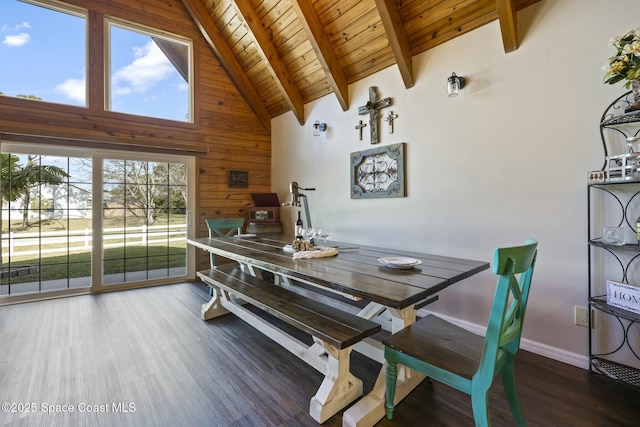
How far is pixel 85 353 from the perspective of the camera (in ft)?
7.27

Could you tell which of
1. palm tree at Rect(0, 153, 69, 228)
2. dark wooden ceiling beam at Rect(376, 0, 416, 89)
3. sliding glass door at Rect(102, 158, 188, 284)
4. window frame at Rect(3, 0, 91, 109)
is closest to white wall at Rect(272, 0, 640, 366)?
dark wooden ceiling beam at Rect(376, 0, 416, 89)

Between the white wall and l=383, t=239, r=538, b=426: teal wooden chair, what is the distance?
1.09 metres

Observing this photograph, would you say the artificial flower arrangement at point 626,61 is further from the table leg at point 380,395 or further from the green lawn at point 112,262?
the green lawn at point 112,262

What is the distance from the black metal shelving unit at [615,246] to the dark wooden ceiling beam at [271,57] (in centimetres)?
341

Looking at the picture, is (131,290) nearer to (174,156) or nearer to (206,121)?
(174,156)

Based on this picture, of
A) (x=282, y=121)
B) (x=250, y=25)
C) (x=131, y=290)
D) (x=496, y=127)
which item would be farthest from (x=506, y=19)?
(x=131, y=290)

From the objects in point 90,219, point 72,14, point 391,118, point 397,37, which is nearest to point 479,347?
point 391,118

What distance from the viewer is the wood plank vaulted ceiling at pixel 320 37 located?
256cm

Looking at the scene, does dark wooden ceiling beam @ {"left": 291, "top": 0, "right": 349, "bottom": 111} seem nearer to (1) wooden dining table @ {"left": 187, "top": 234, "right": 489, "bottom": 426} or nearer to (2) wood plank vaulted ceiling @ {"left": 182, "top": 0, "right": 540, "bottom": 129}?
(2) wood plank vaulted ceiling @ {"left": 182, "top": 0, "right": 540, "bottom": 129}

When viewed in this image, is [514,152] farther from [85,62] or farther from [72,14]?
[72,14]

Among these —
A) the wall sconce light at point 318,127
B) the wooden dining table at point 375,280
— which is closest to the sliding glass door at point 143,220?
the wall sconce light at point 318,127

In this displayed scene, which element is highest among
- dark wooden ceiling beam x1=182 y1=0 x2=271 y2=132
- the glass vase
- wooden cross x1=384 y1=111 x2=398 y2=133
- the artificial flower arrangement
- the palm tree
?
dark wooden ceiling beam x1=182 y1=0 x2=271 y2=132

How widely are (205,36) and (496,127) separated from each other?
4.05 meters

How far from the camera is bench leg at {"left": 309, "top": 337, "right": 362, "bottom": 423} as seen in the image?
155 centimetres
